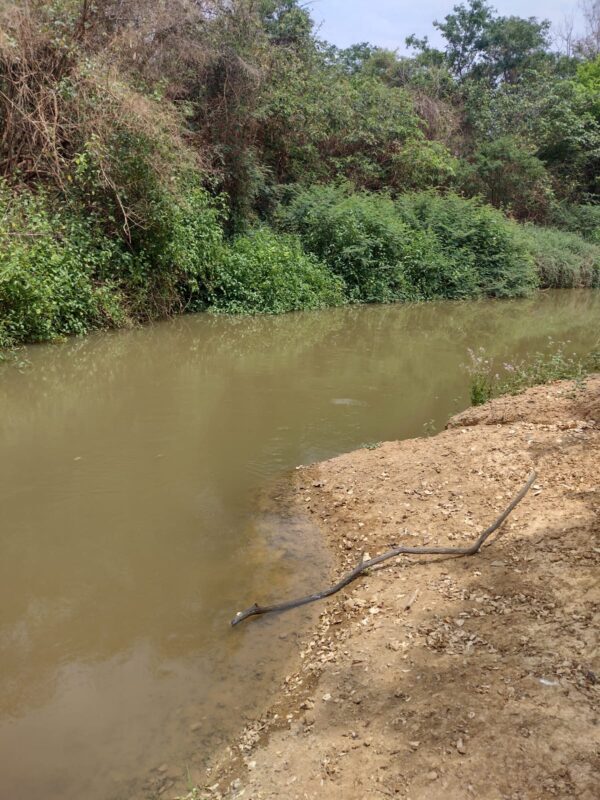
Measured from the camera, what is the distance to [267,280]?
15.0 metres

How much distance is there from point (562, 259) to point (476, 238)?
481 centimetres

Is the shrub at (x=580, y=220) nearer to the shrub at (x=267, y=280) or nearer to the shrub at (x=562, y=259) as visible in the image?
the shrub at (x=562, y=259)

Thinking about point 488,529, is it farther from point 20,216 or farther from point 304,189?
point 304,189

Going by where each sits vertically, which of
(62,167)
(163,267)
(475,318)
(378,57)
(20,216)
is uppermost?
(378,57)

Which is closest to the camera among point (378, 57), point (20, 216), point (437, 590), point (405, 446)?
point (437, 590)

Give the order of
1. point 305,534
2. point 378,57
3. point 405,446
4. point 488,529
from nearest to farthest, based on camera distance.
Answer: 1. point 488,529
2. point 305,534
3. point 405,446
4. point 378,57

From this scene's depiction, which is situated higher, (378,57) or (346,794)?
(378,57)

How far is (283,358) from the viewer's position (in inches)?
427

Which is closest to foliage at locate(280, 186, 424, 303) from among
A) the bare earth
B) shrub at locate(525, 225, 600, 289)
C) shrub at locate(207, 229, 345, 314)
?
shrub at locate(207, 229, 345, 314)

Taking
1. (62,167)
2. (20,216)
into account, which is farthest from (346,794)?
(62,167)

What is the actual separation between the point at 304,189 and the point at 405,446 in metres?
14.5

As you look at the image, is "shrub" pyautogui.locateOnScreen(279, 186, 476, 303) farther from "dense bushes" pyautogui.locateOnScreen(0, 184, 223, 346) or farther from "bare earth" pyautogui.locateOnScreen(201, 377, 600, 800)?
"bare earth" pyautogui.locateOnScreen(201, 377, 600, 800)

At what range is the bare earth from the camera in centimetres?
253

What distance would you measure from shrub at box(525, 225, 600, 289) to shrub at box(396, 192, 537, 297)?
167 centimetres
